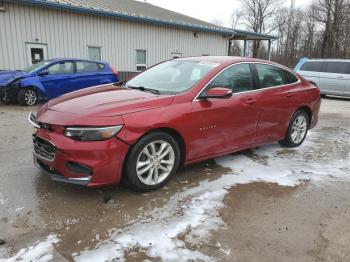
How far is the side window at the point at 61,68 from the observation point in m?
11.0

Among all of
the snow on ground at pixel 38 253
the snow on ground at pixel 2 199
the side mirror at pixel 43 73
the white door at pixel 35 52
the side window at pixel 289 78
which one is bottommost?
the snow on ground at pixel 38 253

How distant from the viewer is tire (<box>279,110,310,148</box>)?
19.9ft

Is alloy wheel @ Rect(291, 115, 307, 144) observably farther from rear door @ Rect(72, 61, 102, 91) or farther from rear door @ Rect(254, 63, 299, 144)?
rear door @ Rect(72, 61, 102, 91)

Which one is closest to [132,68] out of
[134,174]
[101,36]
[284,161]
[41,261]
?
[101,36]

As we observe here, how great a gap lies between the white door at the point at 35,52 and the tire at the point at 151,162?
1165cm

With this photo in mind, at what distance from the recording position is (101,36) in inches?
632

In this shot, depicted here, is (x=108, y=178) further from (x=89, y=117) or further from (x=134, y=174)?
(x=89, y=117)

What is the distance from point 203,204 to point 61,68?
8.78m

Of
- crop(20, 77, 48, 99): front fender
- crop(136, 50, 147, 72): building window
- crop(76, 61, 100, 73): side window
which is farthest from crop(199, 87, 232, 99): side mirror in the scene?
crop(136, 50, 147, 72): building window

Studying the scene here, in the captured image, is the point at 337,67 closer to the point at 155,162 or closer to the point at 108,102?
the point at 155,162

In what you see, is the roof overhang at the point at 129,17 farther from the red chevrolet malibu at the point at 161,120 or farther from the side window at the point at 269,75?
the side window at the point at 269,75

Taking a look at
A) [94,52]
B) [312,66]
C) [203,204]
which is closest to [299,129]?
[203,204]

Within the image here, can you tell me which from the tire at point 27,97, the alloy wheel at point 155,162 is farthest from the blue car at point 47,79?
the alloy wheel at point 155,162

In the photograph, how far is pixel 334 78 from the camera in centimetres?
1468
